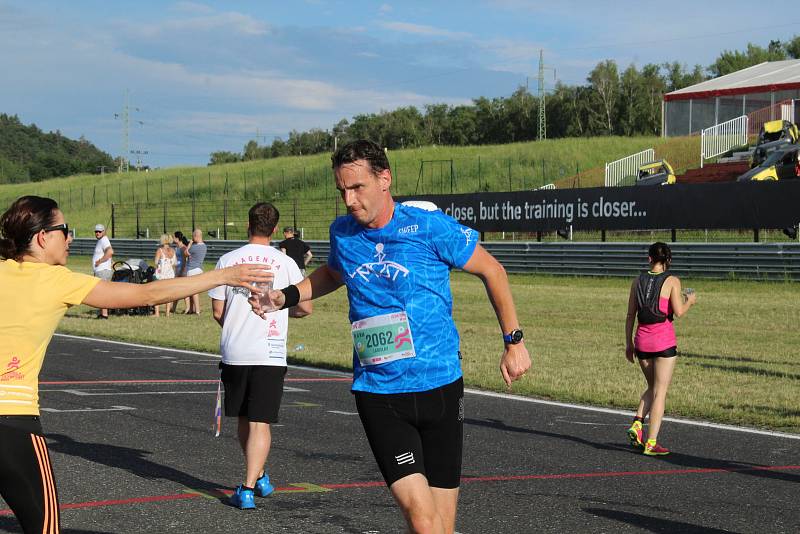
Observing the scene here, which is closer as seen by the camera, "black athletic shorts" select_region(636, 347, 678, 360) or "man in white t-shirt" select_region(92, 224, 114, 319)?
"black athletic shorts" select_region(636, 347, 678, 360)

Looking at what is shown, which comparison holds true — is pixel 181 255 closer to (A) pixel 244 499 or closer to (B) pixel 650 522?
(A) pixel 244 499

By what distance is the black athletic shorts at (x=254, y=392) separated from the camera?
24.6 feet

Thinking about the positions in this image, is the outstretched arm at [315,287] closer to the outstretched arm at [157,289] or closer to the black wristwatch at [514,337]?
the outstretched arm at [157,289]

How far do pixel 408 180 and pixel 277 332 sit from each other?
194 ft

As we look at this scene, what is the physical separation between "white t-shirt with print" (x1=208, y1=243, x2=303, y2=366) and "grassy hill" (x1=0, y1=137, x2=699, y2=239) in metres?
40.1

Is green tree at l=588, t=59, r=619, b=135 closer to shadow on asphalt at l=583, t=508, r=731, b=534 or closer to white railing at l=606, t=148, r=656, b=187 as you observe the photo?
white railing at l=606, t=148, r=656, b=187

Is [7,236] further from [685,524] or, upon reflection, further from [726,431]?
[726,431]

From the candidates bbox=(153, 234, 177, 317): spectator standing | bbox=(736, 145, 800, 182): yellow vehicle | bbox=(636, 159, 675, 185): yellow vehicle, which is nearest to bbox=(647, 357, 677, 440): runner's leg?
bbox=(153, 234, 177, 317): spectator standing

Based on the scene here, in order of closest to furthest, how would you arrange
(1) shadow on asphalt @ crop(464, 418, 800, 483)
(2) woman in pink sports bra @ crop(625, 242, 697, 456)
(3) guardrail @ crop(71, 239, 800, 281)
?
(1) shadow on asphalt @ crop(464, 418, 800, 483)
(2) woman in pink sports bra @ crop(625, 242, 697, 456)
(3) guardrail @ crop(71, 239, 800, 281)

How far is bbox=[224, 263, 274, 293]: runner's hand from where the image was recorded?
4902 mm

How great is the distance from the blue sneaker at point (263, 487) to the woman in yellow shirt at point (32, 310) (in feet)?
9.78

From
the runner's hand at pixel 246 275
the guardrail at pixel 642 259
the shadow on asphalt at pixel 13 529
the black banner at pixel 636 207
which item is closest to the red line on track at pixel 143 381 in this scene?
the shadow on asphalt at pixel 13 529

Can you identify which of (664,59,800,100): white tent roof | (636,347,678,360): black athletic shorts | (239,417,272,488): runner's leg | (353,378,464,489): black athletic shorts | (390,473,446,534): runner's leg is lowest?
(239,417,272,488): runner's leg

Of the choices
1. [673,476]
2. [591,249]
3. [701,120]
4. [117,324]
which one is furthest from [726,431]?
[701,120]
